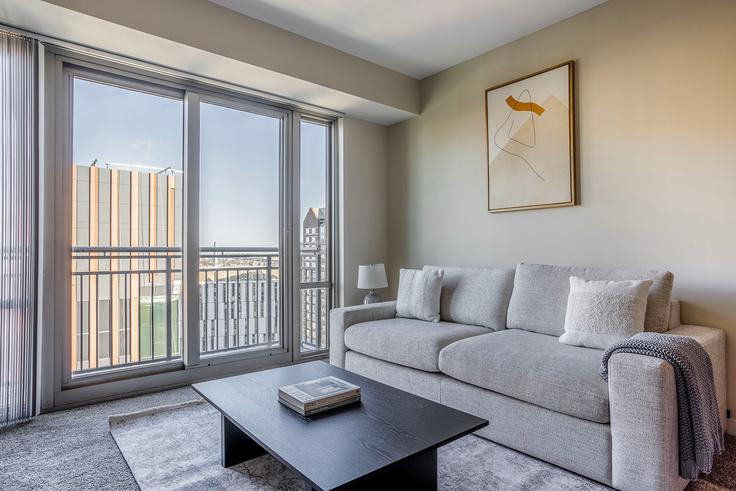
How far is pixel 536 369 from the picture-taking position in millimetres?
1980

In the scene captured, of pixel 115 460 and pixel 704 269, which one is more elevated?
pixel 704 269

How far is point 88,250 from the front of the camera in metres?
2.93

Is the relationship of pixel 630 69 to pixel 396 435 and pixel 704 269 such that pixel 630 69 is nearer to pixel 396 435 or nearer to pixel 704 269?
pixel 704 269

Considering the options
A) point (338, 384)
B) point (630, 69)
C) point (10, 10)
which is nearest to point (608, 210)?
point (630, 69)

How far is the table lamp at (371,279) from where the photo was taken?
3.83 m

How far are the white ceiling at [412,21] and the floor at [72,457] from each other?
276cm

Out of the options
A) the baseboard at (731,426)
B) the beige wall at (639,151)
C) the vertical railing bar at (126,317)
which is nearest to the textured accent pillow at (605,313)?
the beige wall at (639,151)

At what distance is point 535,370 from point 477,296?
110cm

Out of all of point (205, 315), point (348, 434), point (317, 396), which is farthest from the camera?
point (205, 315)

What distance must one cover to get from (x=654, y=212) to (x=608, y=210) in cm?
27

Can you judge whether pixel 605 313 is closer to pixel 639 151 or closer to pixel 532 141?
pixel 639 151

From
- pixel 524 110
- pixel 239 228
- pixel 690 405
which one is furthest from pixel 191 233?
pixel 690 405

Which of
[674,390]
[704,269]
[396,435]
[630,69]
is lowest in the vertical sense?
[396,435]

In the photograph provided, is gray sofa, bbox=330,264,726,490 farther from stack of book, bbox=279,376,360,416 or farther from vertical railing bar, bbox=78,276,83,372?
vertical railing bar, bbox=78,276,83,372
